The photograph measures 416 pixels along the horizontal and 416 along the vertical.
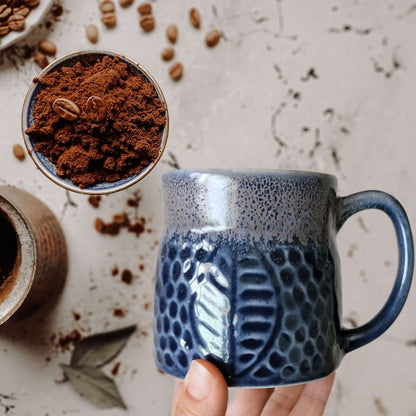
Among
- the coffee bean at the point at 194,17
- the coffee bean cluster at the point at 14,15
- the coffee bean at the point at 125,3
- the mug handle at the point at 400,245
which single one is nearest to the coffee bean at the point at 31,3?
the coffee bean cluster at the point at 14,15

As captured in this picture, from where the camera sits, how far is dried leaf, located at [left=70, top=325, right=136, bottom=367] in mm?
801

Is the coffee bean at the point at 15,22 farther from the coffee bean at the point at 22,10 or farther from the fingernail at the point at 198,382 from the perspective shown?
the fingernail at the point at 198,382

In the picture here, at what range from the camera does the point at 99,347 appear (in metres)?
0.80

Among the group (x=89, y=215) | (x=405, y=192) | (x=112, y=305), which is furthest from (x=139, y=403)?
(x=405, y=192)

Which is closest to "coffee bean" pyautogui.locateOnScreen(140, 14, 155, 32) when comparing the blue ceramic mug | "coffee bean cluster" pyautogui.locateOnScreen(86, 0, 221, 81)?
"coffee bean cluster" pyautogui.locateOnScreen(86, 0, 221, 81)

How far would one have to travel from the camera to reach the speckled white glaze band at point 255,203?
0.51 m

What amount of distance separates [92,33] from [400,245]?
0.53 metres

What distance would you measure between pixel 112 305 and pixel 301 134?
15.3 inches

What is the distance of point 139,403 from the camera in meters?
0.82

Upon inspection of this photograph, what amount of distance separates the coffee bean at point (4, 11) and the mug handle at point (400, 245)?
532 mm

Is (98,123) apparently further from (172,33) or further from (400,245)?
(400,245)

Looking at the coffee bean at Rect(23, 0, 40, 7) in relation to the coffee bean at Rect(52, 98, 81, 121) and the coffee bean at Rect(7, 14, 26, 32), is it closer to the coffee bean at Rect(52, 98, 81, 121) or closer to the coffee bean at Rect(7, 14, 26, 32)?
the coffee bean at Rect(7, 14, 26, 32)

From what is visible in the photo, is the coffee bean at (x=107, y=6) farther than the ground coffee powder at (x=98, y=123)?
Yes

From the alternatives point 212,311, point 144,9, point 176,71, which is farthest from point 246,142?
point 212,311
